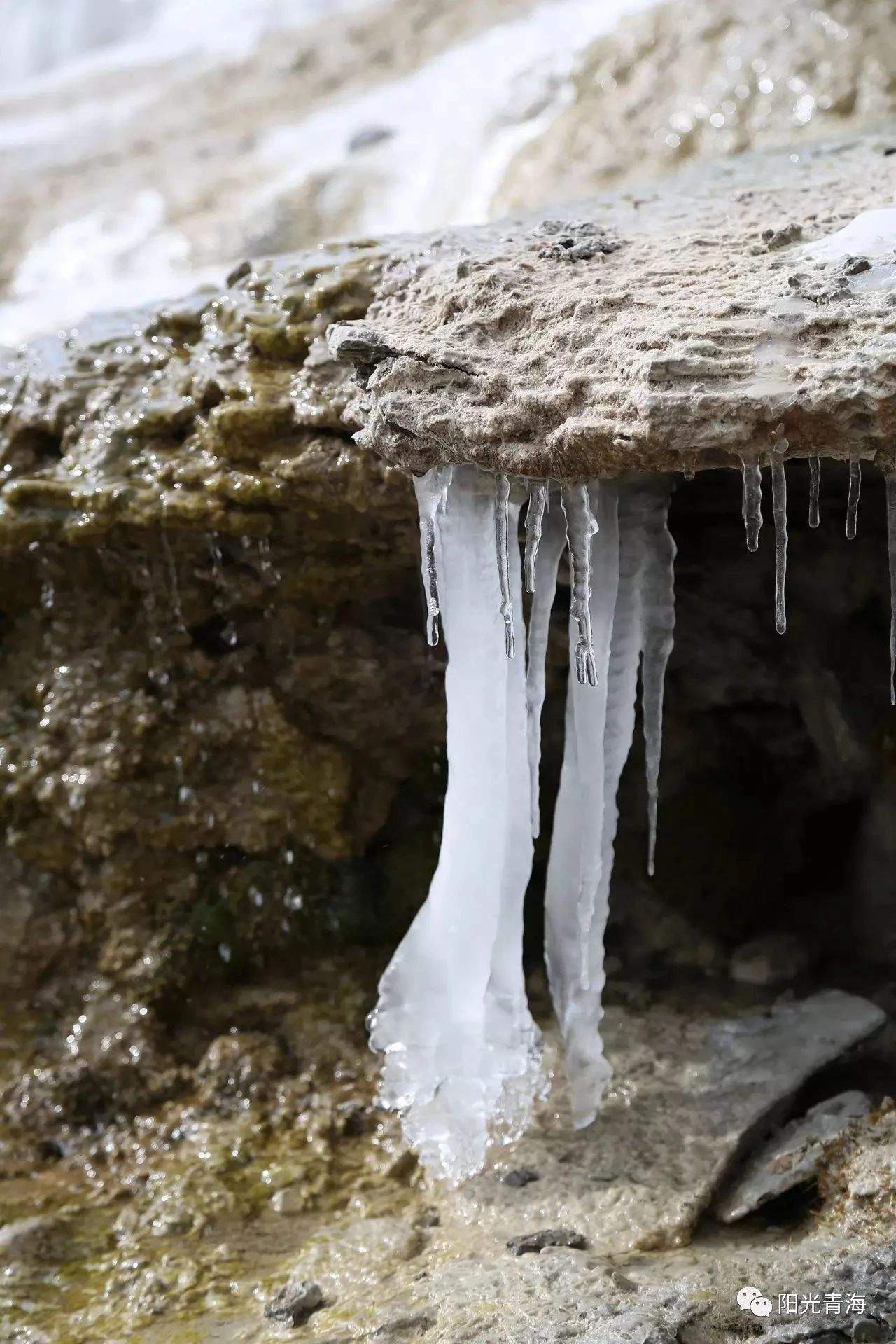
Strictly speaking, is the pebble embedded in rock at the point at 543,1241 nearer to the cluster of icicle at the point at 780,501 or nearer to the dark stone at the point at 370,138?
the cluster of icicle at the point at 780,501

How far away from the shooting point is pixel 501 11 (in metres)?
9.10

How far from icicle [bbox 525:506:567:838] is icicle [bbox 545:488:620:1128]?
0.11 meters

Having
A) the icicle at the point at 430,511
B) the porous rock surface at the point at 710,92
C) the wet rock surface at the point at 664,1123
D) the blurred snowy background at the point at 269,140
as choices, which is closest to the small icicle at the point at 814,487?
the icicle at the point at 430,511

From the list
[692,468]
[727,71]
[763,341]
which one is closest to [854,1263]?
[692,468]

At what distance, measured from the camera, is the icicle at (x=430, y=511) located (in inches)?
119

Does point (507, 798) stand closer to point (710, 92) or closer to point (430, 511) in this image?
point (430, 511)

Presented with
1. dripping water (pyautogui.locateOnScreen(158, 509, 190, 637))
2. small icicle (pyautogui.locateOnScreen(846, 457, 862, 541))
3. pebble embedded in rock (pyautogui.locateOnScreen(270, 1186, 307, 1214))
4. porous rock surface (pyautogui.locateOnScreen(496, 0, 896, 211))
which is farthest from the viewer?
porous rock surface (pyautogui.locateOnScreen(496, 0, 896, 211))

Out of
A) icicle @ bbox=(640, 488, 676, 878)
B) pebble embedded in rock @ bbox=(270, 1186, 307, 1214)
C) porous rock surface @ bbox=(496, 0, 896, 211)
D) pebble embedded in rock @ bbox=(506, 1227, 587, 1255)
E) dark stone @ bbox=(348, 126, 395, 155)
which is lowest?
pebble embedded in rock @ bbox=(270, 1186, 307, 1214)

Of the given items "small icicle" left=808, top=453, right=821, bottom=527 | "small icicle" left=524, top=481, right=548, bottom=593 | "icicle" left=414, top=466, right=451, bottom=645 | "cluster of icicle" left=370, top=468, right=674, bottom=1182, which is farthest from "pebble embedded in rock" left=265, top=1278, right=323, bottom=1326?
"small icicle" left=808, top=453, right=821, bottom=527

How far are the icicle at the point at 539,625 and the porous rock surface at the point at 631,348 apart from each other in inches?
18.7

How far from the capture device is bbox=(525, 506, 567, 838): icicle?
128 inches

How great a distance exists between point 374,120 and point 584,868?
22.4 feet

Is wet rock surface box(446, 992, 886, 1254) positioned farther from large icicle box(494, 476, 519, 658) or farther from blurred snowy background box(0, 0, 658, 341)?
blurred snowy background box(0, 0, 658, 341)

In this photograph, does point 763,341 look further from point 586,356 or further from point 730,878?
point 730,878
